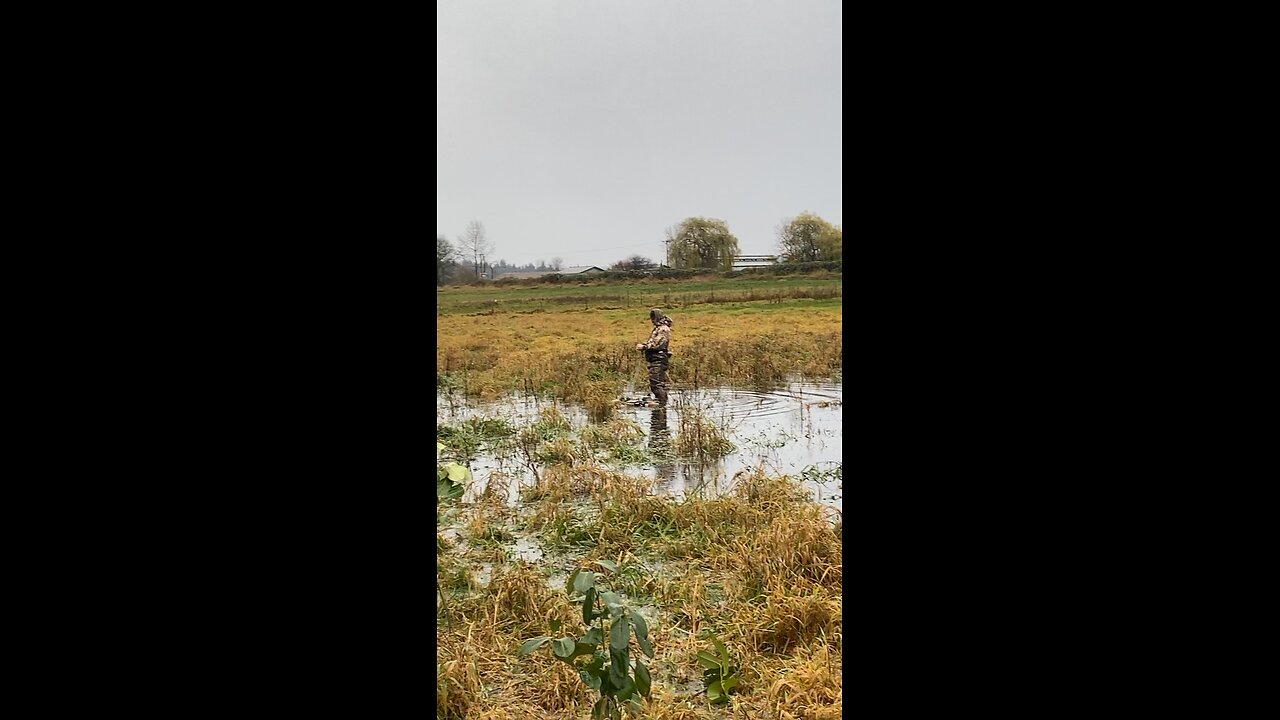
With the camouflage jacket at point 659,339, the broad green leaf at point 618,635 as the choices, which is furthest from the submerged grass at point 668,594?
the broad green leaf at point 618,635

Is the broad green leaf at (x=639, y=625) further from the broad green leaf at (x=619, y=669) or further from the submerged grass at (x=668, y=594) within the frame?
the submerged grass at (x=668, y=594)

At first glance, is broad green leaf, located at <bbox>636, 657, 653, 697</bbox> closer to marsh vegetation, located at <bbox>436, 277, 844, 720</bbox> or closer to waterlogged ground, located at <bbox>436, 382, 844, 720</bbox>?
marsh vegetation, located at <bbox>436, 277, 844, 720</bbox>

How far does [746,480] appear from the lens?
2668 mm

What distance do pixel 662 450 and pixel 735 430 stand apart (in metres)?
0.30

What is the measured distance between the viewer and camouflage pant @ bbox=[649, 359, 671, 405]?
309cm

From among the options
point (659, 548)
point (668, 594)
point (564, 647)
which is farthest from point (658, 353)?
point (564, 647)

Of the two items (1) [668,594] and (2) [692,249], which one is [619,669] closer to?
(1) [668,594]

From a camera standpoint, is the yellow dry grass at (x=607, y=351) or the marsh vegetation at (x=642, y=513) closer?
the marsh vegetation at (x=642, y=513)

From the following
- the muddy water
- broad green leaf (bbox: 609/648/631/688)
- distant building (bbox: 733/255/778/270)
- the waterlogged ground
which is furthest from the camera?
distant building (bbox: 733/255/778/270)

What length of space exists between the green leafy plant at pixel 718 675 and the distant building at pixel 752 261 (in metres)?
1.64

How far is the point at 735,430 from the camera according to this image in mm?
2895

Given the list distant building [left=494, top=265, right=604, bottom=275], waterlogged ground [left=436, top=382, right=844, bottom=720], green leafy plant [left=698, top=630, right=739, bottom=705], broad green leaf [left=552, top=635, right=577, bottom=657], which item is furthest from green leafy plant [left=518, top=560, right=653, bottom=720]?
distant building [left=494, top=265, right=604, bottom=275]

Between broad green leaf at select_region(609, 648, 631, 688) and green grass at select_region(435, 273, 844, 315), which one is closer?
broad green leaf at select_region(609, 648, 631, 688)

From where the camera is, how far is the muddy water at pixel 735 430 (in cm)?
267
